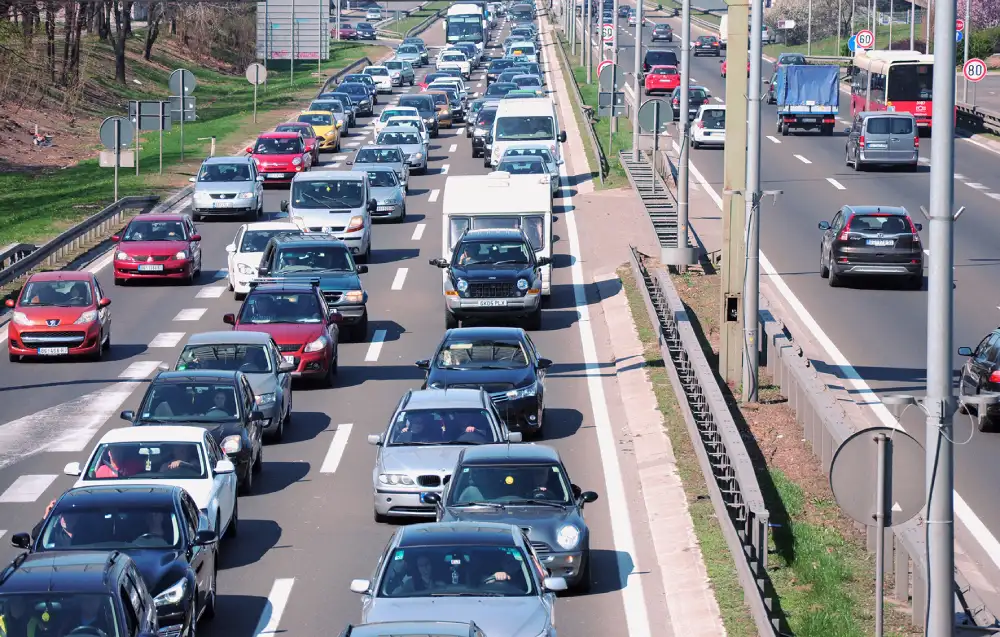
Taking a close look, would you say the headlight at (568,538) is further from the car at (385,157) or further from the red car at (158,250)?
the car at (385,157)

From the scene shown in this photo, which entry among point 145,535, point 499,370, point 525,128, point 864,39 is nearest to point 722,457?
point 499,370

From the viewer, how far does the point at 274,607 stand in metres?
14.9

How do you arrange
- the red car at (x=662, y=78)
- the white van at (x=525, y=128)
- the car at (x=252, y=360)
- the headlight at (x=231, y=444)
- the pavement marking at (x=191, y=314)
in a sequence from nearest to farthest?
the headlight at (x=231, y=444)
the car at (x=252, y=360)
the pavement marking at (x=191, y=314)
the white van at (x=525, y=128)
the red car at (x=662, y=78)

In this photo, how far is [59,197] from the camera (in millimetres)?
48250

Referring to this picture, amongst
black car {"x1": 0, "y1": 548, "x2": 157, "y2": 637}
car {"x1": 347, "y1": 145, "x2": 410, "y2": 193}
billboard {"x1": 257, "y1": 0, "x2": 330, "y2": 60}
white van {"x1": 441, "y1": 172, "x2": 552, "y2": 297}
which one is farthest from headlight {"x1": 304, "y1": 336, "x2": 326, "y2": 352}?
billboard {"x1": 257, "y1": 0, "x2": 330, "y2": 60}

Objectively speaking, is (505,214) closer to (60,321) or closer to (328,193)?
(328,193)

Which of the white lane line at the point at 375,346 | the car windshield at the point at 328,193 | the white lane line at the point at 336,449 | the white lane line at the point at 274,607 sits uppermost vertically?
the car windshield at the point at 328,193

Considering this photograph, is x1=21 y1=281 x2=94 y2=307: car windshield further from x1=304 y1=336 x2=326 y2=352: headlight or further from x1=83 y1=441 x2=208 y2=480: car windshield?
x1=83 y1=441 x2=208 y2=480: car windshield

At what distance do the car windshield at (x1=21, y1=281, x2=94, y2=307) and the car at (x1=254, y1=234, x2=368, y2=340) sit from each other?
3.40 metres

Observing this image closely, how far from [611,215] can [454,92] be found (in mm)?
31118

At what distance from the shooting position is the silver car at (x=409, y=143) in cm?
5272

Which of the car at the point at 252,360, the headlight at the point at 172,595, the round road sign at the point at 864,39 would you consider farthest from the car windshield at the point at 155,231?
the round road sign at the point at 864,39

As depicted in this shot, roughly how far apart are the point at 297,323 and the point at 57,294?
485 centimetres

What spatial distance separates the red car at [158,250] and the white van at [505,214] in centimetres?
580
